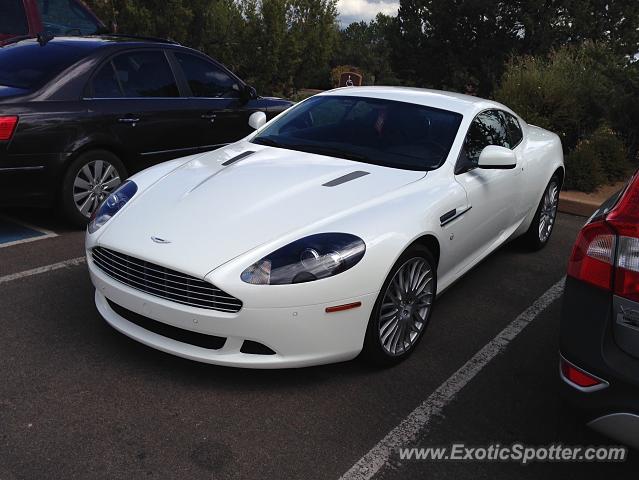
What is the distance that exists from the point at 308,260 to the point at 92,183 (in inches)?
116

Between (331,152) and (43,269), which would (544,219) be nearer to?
(331,152)

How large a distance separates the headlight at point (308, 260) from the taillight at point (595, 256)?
970 millimetres

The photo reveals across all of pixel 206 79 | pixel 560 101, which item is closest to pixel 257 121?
pixel 206 79

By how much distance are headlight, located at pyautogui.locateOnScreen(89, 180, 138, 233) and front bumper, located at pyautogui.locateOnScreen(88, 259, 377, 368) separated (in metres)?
0.47

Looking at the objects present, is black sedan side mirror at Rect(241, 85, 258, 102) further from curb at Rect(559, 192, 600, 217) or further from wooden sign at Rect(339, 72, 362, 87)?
wooden sign at Rect(339, 72, 362, 87)

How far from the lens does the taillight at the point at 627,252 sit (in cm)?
221

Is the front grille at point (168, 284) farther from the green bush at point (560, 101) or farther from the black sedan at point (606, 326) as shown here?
the green bush at point (560, 101)

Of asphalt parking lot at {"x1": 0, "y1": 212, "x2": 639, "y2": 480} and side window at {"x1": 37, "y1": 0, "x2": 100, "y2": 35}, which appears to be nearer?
asphalt parking lot at {"x1": 0, "y1": 212, "x2": 639, "y2": 480}

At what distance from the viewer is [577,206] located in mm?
7168

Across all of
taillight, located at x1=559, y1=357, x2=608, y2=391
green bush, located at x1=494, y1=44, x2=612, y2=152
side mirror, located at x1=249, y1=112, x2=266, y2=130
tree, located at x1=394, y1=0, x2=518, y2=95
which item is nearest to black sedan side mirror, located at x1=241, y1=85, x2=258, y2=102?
side mirror, located at x1=249, y1=112, x2=266, y2=130

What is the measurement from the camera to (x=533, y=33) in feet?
103

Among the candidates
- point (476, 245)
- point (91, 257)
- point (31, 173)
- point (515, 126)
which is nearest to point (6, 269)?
point (31, 173)

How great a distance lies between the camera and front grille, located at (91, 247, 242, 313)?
9.15 feet

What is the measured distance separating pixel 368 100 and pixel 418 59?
111 ft
